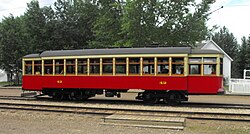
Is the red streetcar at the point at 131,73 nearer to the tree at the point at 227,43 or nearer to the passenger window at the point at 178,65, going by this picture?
the passenger window at the point at 178,65

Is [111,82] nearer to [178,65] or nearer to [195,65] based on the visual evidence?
[178,65]

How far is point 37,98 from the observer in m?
20.5

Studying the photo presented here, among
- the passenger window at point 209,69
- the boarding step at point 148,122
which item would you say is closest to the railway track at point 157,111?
the boarding step at point 148,122

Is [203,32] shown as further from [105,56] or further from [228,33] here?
[228,33]

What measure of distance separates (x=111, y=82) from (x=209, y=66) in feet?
16.3

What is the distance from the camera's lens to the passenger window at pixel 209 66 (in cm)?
1588

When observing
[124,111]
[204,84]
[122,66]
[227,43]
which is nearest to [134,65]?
[122,66]

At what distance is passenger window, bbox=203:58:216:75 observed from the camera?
15883 mm

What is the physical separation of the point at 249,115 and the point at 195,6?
19.5 meters

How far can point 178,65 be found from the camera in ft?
52.9

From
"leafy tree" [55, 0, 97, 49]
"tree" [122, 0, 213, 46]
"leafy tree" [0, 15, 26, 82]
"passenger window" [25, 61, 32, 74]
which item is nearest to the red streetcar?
"passenger window" [25, 61, 32, 74]

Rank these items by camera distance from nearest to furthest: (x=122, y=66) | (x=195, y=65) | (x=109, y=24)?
1. (x=195, y=65)
2. (x=122, y=66)
3. (x=109, y=24)

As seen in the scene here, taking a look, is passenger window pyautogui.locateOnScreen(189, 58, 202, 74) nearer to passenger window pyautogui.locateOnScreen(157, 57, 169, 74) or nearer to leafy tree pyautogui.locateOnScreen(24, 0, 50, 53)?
passenger window pyautogui.locateOnScreen(157, 57, 169, 74)

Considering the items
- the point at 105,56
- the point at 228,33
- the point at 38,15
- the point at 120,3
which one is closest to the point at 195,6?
the point at 120,3
